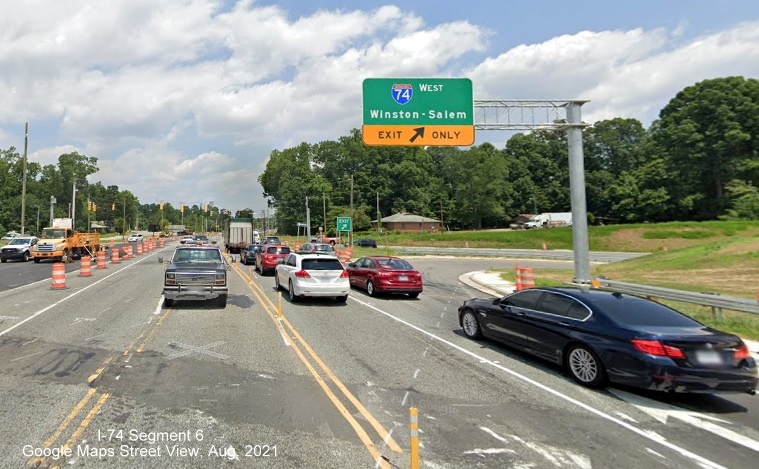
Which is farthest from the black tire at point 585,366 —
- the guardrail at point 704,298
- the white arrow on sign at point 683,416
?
the guardrail at point 704,298

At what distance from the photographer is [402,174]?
108688 millimetres

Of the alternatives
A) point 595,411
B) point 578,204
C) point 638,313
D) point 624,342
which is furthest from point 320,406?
point 578,204

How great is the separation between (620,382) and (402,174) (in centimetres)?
10370

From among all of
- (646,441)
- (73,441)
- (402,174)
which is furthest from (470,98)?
(402,174)

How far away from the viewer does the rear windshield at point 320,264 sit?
564 inches

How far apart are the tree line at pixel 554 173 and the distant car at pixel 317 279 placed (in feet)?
196

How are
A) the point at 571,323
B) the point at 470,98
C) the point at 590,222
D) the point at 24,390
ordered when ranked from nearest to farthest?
the point at 24,390 < the point at 571,323 < the point at 470,98 < the point at 590,222

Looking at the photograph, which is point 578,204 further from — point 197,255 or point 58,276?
point 58,276

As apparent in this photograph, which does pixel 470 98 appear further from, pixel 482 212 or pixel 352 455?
pixel 482 212

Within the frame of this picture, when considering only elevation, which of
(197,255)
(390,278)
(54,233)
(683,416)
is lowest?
(683,416)

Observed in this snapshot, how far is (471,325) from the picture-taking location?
968cm

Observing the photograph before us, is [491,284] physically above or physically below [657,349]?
below

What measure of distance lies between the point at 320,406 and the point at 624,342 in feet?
13.5

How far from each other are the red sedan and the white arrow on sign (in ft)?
31.7
